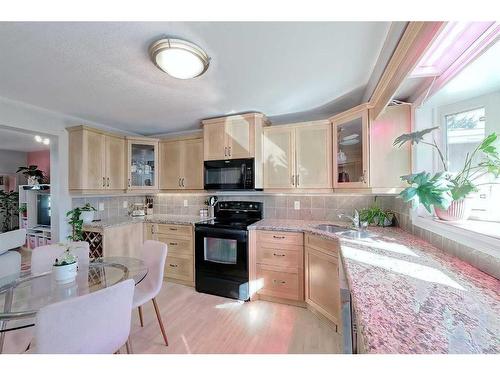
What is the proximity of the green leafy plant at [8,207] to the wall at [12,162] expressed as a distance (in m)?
0.39

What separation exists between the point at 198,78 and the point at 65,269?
1716mm

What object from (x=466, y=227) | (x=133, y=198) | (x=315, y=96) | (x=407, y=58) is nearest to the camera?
(x=407, y=58)

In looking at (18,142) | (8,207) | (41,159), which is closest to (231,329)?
(18,142)

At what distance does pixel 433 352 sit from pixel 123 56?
6.99 ft

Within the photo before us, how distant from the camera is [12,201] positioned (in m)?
4.96

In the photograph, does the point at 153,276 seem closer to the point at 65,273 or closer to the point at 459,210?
the point at 65,273

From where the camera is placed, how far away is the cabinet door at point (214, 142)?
8.92 ft

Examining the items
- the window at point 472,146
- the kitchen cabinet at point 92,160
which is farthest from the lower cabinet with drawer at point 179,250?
the window at point 472,146

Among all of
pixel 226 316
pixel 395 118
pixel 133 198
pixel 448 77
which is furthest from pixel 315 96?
pixel 133 198

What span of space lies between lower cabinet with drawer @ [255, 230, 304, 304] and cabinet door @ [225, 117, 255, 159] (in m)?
1.00

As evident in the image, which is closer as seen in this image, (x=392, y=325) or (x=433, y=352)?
(x=433, y=352)
